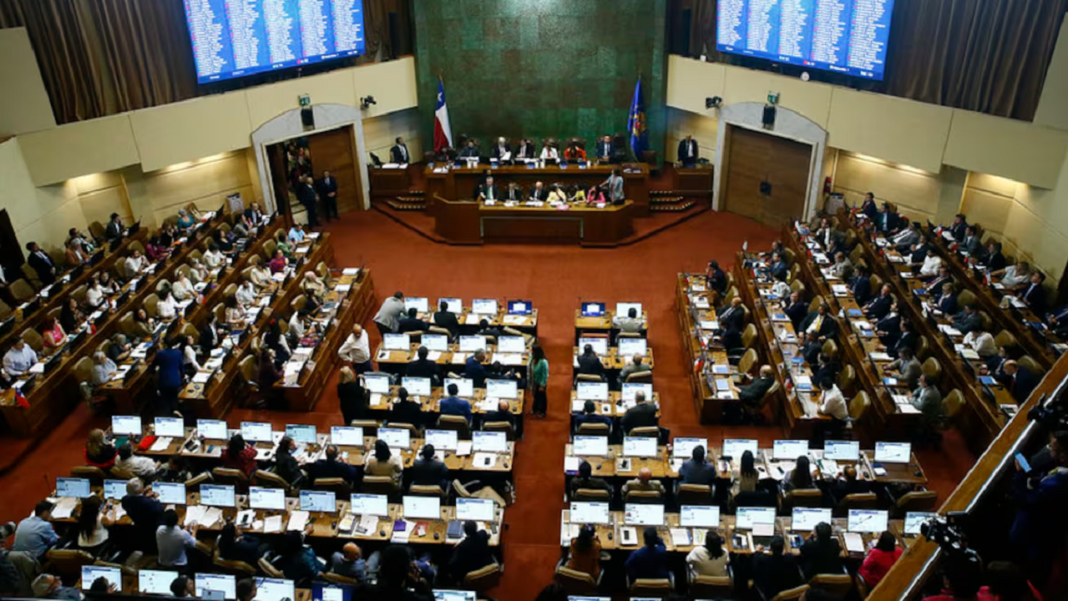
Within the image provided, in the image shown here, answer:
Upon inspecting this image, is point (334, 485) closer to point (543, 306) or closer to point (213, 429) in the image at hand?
point (213, 429)

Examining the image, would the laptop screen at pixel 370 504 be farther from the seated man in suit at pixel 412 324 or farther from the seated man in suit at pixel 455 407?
the seated man in suit at pixel 412 324

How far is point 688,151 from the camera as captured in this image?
68.0 ft

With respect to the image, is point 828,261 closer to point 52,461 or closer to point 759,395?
point 759,395

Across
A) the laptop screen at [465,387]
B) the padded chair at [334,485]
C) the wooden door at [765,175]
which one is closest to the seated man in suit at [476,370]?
the laptop screen at [465,387]

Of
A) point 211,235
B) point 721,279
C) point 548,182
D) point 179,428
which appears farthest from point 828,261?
point 211,235

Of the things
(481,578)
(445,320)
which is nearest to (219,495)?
(481,578)

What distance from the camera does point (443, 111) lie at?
2139 cm

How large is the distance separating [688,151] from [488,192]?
593 centimetres

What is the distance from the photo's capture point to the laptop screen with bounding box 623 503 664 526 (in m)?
8.38

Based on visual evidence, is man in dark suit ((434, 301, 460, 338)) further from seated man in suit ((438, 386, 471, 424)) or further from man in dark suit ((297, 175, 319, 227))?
man in dark suit ((297, 175, 319, 227))

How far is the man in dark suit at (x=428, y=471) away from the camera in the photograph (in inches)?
359

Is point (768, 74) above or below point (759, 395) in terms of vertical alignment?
above

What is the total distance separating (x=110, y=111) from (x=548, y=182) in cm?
1009

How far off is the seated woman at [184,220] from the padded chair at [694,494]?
13036 millimetres
